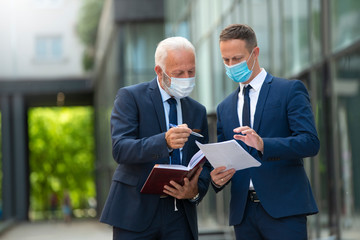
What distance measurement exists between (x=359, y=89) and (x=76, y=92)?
3616 cm

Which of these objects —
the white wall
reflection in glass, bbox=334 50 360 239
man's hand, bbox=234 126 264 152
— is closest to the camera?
man's hand, bbox=234 126 264 152

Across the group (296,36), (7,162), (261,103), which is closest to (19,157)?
(7,162)

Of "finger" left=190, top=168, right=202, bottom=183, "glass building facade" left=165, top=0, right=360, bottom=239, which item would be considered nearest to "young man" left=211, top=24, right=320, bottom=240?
"finger" left=190, top=168, right=202, bottom=183

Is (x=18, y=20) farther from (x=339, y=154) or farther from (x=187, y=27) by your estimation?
(x=339, y=154)

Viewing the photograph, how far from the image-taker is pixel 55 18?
156ft

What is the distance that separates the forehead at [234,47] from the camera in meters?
3.95

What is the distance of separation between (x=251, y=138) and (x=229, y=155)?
187 millimetres

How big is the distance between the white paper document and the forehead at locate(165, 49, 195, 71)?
57 cm

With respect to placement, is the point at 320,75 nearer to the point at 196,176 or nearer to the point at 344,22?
the point at 344,22

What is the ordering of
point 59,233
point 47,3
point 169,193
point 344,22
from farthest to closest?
point 47,3
point 59,233
point 344,22
point 169,193

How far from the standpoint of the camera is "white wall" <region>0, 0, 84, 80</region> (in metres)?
42.2

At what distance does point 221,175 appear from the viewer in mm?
3959

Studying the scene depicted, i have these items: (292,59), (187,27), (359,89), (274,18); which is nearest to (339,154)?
(359,89)

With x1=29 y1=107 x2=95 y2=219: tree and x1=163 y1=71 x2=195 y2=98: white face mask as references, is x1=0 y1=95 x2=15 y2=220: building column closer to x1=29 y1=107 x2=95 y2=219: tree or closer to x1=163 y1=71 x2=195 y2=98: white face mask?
x1=29 y1=107 x2=95 y2=219: tree
